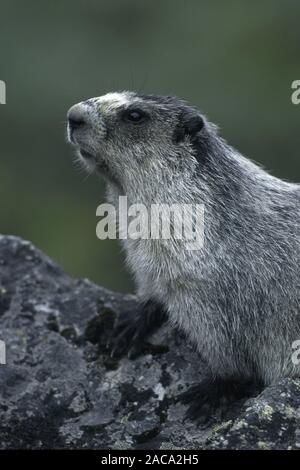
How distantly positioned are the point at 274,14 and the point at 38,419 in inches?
720

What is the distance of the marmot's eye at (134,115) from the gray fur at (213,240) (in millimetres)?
60

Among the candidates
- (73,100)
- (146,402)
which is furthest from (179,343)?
(73,100)

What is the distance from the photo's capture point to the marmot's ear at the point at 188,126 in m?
8.44

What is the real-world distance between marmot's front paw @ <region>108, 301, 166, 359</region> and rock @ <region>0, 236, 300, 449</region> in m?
0.07

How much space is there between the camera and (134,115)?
8477 mm

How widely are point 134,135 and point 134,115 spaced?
0.18 m

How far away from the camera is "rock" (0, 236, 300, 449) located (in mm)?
6961

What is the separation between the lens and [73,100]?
20.9 m
